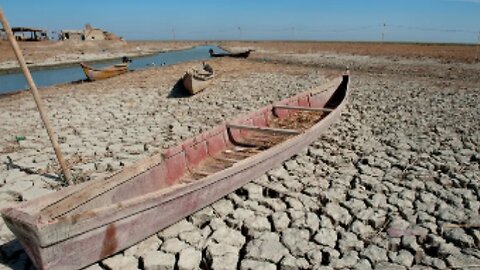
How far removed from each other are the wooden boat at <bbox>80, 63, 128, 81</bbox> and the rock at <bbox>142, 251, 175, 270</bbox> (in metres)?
14.9

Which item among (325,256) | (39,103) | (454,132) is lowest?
(325,256)

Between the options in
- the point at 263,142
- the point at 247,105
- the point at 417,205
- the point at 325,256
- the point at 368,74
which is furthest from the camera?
the point at 368,74

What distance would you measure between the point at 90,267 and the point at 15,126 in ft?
24.5

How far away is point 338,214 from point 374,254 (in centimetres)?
85

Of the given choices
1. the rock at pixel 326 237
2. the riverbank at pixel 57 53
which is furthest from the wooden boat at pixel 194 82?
the riverbank at pixel 57 53

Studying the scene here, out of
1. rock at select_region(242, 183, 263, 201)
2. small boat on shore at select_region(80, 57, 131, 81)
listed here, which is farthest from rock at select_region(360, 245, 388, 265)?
small boat on shore at select_region(80, 57, 131, 81)

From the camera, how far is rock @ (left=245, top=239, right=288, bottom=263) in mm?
3833

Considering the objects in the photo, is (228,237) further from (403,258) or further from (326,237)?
(403,258)

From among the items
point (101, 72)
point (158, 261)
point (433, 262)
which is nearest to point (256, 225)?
point (158, 261)

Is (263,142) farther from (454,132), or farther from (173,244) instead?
(454,132)

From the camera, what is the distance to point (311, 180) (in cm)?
→ 567

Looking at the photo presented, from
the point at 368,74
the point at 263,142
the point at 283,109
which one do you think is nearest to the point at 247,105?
the point at 283,109

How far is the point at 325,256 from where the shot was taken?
3832mm

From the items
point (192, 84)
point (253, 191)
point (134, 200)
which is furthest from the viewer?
point (192, 84)
